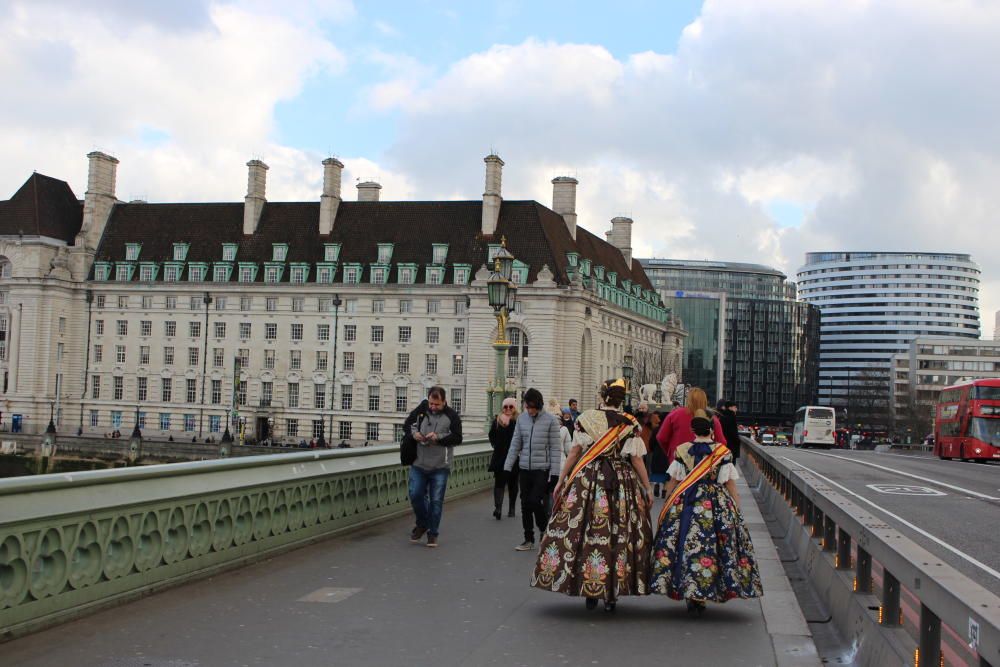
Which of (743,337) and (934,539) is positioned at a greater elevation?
(743,337)

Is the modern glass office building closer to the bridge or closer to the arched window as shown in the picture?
the arched window

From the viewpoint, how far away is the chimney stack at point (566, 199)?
97.8 m

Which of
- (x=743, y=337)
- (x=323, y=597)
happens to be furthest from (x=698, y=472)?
(x=743, y=337)

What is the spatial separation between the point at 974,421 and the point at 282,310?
60078 mm

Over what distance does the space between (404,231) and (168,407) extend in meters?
25.1

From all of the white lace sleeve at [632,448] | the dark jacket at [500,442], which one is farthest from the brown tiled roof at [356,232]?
the white lace sleeve at [632,448]

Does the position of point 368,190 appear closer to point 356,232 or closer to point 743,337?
point 356,232

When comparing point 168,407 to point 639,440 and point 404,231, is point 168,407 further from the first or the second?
point 639,440

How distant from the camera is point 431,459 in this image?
46.7 ft

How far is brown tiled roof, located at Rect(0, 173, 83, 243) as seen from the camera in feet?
323

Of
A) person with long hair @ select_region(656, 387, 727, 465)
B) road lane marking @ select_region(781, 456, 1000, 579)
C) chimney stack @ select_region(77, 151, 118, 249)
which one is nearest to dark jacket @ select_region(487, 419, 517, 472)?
person with long hair @ select_region(656, 387, 727, 465)

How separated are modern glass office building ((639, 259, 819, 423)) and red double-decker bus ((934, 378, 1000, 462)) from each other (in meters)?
113

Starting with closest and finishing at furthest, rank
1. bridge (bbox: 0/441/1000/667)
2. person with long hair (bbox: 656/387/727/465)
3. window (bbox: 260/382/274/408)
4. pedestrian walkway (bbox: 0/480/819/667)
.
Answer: bridge (bbox: 0/441/1000/667), pedestrian walkway (bbox: 0/480/819/667), person with long hair (bbox: 656/387/727/465), window (bbox: 260/382/274/408)

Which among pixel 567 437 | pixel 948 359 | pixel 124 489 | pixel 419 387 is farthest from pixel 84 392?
pixel 948 359
